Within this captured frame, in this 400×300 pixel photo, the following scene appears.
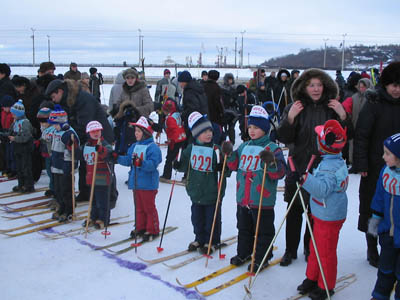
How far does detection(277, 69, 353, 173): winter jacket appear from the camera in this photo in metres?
3.53

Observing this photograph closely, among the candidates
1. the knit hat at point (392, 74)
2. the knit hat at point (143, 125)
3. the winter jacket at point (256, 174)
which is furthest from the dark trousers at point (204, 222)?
the knit hat at point (392, 74)

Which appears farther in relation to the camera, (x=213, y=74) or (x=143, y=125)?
(x=213, y=74)

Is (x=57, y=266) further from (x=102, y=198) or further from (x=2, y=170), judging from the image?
(x=2, y=170)

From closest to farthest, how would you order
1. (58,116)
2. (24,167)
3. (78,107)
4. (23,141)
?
1. (58,116)
2. (78,107)
3. (23,141)
4. (24,167)

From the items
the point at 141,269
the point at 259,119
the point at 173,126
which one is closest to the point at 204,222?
the point at 141,269

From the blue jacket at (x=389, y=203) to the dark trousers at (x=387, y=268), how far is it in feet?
0.26

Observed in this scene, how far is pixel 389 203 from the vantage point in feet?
9.66

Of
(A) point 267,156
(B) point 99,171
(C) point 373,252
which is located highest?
(A) point 267,156

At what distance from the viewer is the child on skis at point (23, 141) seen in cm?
632

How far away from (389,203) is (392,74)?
47.0 inches

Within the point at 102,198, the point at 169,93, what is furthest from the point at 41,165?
the point at 169,93

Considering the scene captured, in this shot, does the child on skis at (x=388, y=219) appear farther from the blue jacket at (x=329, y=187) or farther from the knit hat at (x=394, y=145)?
the blue jacket at (x=329, y=187)

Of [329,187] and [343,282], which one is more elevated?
[329,187]

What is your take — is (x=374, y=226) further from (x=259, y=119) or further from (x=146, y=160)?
(x=146, y=160)
